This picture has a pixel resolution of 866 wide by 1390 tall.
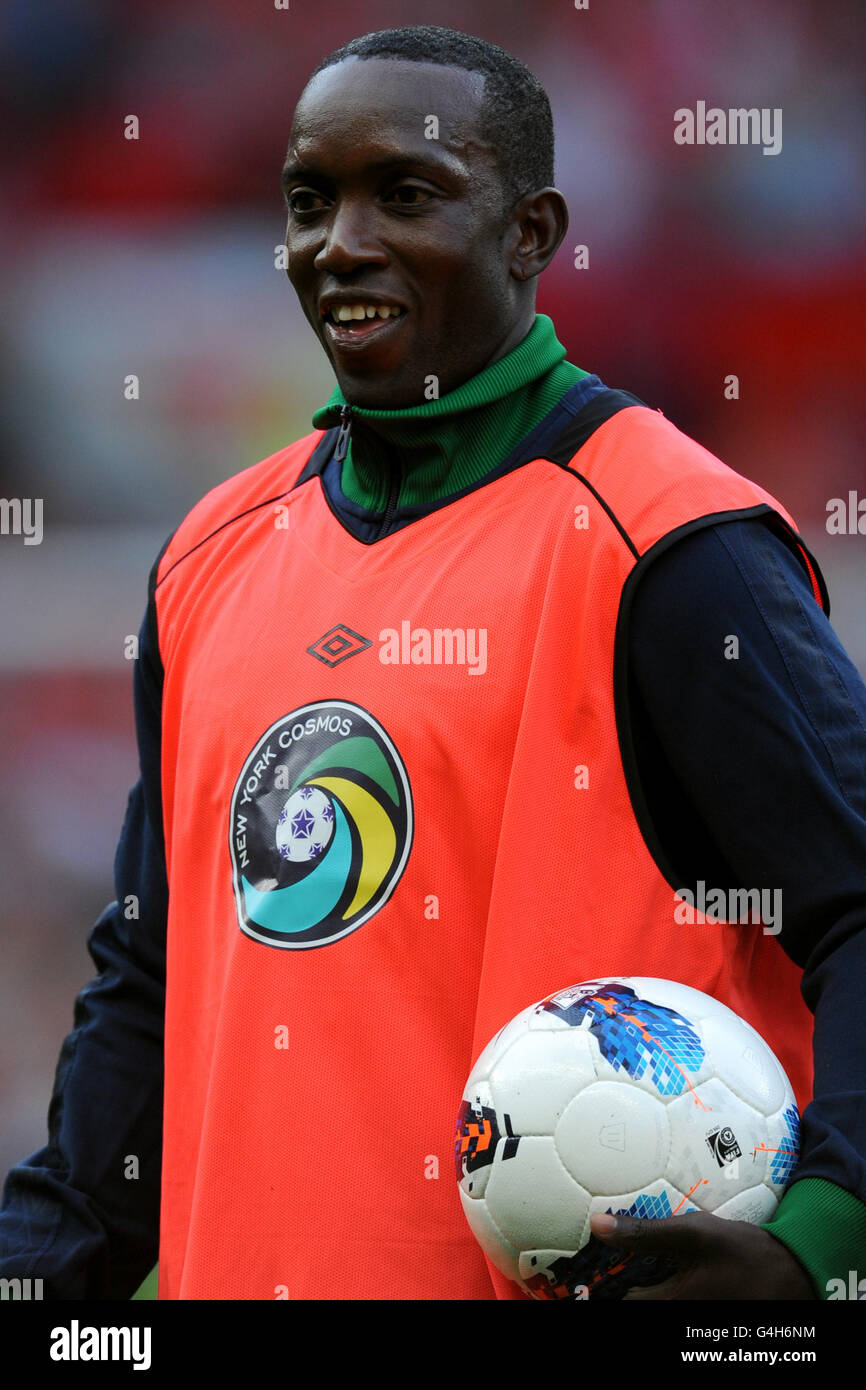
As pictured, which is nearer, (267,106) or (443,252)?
(443,252)

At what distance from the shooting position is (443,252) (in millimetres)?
2096

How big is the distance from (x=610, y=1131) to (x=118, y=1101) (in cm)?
87

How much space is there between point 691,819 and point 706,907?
0.31 feet

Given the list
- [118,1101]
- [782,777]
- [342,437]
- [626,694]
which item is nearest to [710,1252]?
[782,777]

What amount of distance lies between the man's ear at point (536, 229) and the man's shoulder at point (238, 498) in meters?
0.41

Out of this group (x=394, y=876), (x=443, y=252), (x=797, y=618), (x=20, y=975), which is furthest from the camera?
(x=20, y=975)

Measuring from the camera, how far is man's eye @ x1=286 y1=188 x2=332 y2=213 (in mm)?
2152

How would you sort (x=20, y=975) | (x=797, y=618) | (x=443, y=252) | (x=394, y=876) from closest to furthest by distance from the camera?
(x=797, y=618) < (x=394, y=876) < (x=443, y=252) < (x=20, y=975)

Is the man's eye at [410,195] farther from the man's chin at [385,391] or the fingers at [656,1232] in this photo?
the fingers at [656,1232]

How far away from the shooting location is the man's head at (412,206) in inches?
82.1

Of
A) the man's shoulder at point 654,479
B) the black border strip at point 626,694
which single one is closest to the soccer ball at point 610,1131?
the black border strip at point 626,694

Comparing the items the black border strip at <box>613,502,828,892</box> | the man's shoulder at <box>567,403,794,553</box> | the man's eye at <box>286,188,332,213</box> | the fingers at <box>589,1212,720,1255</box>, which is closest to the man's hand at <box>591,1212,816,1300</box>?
the fingers at <box>589,1212,720,1255</box>
